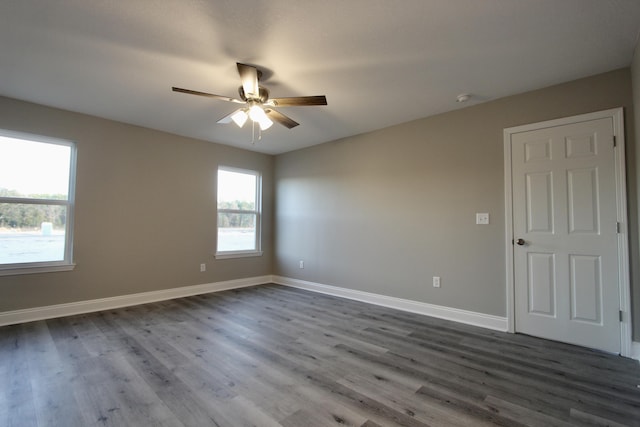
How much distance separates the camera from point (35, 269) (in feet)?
11.1

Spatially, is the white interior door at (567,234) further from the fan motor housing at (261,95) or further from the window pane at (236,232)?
the window pane at (236,232)

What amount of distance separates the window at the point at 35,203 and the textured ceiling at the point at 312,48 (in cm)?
59

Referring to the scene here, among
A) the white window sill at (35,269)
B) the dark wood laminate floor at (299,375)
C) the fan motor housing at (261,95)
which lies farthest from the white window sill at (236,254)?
the fan motor housing at (261,95)

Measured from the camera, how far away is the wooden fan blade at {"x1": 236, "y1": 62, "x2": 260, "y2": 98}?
8.07 feet

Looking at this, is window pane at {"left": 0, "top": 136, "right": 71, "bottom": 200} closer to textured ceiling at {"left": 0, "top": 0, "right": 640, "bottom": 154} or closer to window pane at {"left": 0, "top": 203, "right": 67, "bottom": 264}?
window pane at {"left": 0, "top": 203, "right": 67, "bottom": 264}

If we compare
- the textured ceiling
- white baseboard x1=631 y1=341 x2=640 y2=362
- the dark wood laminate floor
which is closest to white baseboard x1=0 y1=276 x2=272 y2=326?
the dark wood laminate floor

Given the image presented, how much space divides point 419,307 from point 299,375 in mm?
2084

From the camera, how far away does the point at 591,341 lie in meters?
2.67

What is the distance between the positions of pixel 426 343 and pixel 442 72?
2.48 metres

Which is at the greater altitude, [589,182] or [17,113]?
[17,113]

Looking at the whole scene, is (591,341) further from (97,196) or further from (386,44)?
(97,196)

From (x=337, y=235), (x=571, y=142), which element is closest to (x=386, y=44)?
(x=571, y=142)

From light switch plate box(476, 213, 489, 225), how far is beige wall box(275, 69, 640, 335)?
1.8 inches

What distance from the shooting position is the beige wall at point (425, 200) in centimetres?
305
